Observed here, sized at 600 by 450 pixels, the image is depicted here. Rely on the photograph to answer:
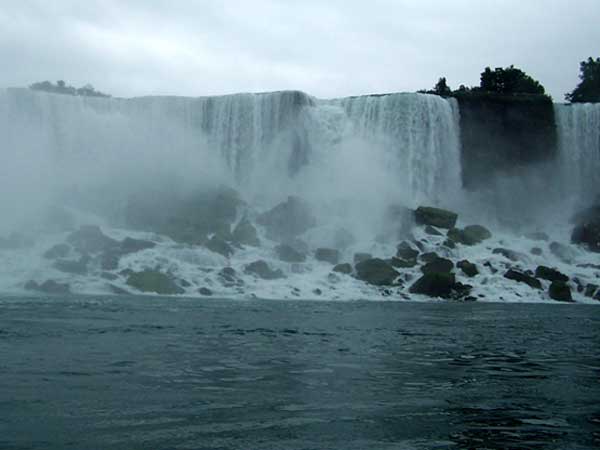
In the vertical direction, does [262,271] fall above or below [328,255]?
below

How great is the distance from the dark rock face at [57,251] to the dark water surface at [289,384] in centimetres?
1128

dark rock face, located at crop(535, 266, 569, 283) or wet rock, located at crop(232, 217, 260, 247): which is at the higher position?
wet rock, located at crop(232, 217, 260, 247)

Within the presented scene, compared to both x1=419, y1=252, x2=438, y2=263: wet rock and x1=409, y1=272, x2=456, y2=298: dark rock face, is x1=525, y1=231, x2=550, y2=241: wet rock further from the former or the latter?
x1=409, y1=272, x2=456, y2=298: dark rock face

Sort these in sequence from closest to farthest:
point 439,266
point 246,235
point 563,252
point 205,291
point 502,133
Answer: point 205,291 < point 439,266 < point 246,235 < point 563,252 < point 502,133

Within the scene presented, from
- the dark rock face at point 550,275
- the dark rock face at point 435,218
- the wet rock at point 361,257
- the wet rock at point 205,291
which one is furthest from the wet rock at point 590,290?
the wet rock at point 205,291

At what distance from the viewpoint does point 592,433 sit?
5.20 m

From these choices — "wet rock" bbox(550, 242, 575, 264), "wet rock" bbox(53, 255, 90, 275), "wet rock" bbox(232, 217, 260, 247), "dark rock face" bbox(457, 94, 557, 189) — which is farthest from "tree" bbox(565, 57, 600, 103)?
"wet rock" bbox(53, 255, 90, 275)

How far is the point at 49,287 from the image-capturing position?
2108cm

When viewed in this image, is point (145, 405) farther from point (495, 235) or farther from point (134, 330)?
point (495, 235)

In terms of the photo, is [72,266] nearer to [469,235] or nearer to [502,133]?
[469,235]

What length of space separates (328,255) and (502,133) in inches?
569

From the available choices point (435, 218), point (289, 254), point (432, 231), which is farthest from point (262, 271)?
point (435, 218)

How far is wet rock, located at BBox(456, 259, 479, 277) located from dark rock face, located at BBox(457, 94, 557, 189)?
10.6 meters

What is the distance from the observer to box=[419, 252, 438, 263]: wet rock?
83.6 feet
